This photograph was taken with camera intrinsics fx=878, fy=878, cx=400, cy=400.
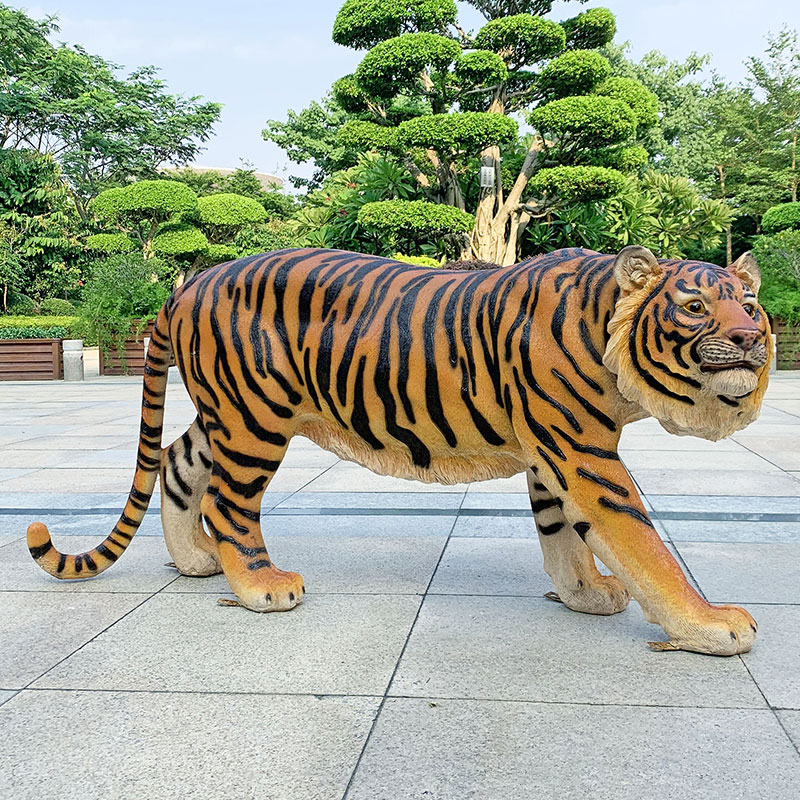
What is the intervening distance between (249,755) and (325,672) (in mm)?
623

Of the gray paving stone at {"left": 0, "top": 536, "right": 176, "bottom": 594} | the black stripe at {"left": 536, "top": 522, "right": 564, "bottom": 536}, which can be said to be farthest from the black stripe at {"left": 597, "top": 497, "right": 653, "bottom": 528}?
the gray paving stone at {"left": 0, "top": 536, "right": 176, "bottom": 594}

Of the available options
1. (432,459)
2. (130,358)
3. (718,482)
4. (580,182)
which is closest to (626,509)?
(432,459)

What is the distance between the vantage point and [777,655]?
3154 millimetres

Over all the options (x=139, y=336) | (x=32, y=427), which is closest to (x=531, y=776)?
(x=32, y=427)

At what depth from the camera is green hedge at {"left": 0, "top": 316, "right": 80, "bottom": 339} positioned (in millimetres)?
19297

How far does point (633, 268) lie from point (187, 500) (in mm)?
2311

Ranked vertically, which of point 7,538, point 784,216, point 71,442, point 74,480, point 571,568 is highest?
point 784,216

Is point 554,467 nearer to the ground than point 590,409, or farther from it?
nearer to the ground

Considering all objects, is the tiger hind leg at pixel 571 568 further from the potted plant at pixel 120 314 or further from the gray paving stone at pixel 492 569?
the potted plant at pixel 120 314

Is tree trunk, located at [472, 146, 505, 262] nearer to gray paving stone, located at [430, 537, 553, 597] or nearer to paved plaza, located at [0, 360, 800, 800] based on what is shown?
paved plaza, located at [0, 360, 800, 800]

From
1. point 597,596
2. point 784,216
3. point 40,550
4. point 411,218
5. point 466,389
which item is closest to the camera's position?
point 466,389

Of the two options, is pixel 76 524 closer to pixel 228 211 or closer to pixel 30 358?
pixel 30 358

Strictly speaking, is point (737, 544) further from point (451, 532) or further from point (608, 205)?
point (608, 205)

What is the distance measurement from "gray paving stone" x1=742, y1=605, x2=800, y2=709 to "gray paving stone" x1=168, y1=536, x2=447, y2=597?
1432mm
